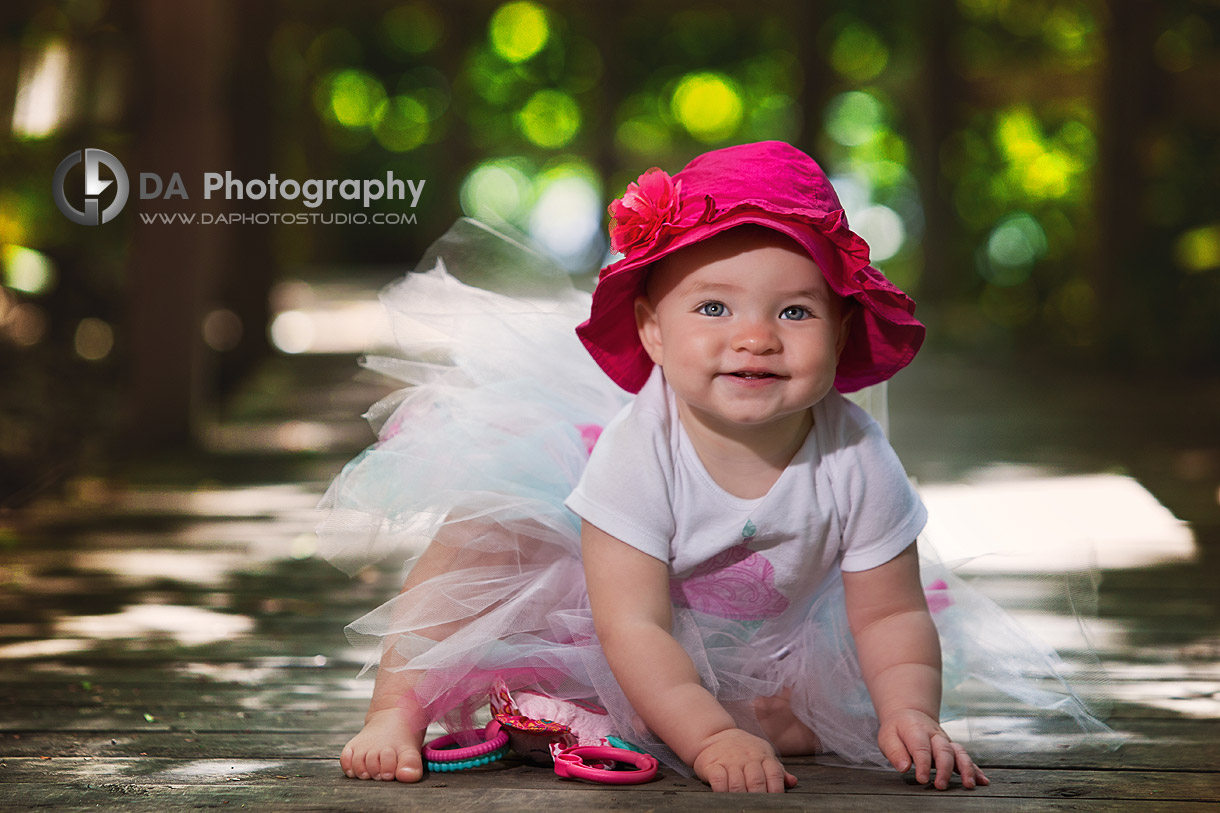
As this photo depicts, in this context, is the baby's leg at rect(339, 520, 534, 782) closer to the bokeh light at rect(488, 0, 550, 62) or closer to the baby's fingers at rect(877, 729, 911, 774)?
the baby's fingers at rect(877, 729, 911, 774)

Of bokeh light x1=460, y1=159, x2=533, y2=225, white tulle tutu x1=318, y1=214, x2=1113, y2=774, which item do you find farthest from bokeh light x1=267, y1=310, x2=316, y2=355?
bokeh light x1=460, y1=159, x2=533, y2=225

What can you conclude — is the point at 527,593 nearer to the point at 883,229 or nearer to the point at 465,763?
the point at 465,763

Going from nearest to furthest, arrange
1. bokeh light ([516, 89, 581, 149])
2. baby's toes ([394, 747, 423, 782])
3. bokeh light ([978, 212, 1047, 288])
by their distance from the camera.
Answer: baby's toes ([394, 747, 423, 782])
bokeh light ([978, 212, 1047, 288])
bokeh light ([516, 89, 581, 149])

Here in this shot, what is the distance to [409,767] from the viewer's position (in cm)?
153

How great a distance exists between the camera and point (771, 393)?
155cm

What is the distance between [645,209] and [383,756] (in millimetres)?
683

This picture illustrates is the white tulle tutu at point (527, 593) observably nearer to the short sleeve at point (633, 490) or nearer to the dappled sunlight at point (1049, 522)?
the short sleeve at point (633, 490)

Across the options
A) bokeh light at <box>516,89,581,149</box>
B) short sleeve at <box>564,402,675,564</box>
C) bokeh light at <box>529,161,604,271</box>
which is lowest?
short sleeve at <box>564,402,675,564</box>

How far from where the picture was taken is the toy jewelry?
1.58 m

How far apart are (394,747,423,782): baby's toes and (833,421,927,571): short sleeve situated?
549mm

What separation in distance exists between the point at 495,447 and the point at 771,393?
0.44 meters

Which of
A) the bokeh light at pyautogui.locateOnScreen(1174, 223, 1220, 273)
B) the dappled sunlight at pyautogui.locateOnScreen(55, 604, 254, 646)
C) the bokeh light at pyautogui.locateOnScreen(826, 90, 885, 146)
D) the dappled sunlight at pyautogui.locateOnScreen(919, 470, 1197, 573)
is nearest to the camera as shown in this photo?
the dappled sunlight at pyautogui.locateOnScreen(55, 604, 254, 646)

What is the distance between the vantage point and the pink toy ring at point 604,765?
4.98 feet

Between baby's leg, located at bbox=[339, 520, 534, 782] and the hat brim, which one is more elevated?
the hat brim
